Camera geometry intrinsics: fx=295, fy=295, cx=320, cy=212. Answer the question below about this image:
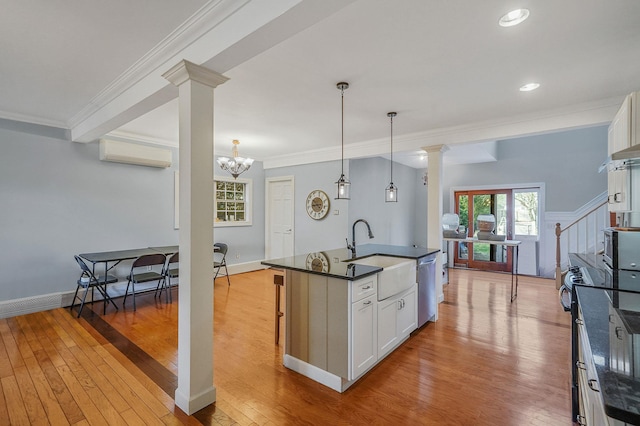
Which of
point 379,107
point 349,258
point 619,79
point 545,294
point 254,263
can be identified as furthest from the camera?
point 254,263

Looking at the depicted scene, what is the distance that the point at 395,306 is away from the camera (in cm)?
288

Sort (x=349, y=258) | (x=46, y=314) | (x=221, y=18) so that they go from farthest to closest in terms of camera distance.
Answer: (x=46, y=314)
(x=349, y=258)
(x=221, y=18)

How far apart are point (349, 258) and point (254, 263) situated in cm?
397

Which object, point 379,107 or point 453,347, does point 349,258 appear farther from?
point 379,107

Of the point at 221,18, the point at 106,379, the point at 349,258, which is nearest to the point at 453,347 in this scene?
the point at 349,258

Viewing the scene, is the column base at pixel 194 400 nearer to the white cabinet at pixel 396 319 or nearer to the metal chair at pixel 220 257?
the white cabinet at pixel 396 319

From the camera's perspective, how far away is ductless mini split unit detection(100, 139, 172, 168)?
436 cm

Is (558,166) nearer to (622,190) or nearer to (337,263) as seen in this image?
(622,190)

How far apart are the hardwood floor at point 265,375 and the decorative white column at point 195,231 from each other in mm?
218

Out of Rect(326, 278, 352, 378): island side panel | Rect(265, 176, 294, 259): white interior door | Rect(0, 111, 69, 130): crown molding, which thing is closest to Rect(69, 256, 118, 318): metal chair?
Rect(0, 111, 69, 130): crown molding

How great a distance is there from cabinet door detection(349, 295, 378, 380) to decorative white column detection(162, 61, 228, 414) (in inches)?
42.1

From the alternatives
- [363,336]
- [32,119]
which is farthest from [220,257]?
[363,336]

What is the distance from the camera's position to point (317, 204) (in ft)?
19.8

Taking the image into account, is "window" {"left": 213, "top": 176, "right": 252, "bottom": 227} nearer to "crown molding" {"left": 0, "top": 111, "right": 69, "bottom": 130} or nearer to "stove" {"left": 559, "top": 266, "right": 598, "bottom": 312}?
"crown molding" {"left": 0, "top": 111, "right": 69, "bottom": 130}
